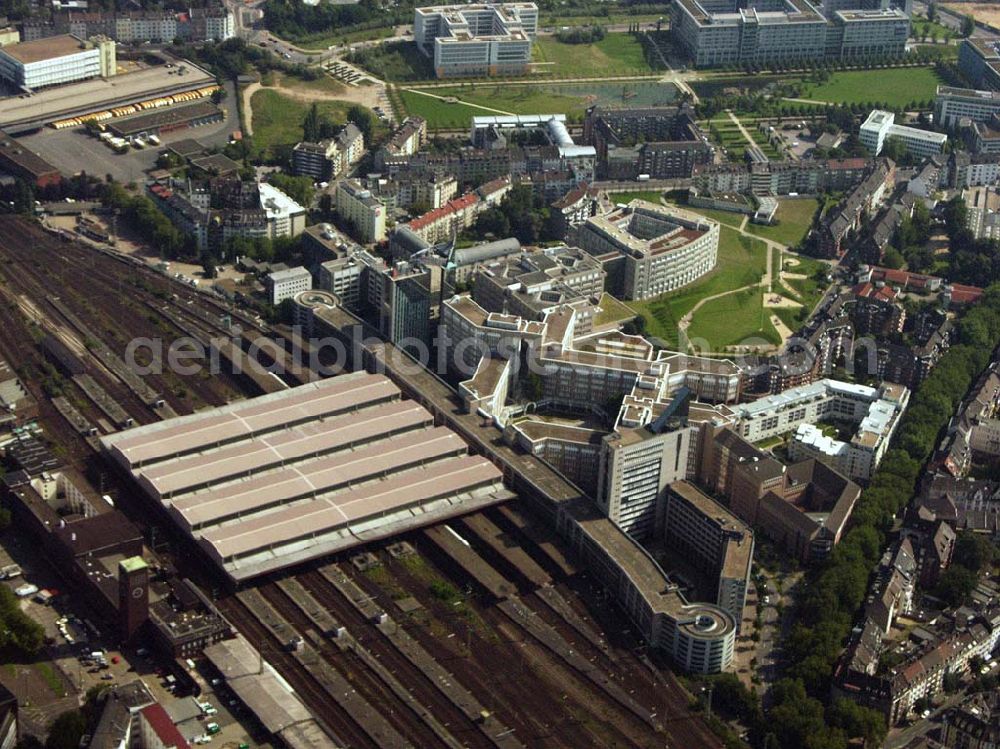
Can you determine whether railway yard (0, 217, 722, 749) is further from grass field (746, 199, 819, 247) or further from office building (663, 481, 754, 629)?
grass field (746, 199, 819, 247)

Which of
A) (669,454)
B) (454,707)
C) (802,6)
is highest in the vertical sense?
(802,6)

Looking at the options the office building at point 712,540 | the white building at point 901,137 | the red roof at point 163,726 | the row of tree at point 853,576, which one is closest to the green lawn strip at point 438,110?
the white building at point 901,137

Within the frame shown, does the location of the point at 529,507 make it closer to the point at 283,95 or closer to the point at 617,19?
the point at 283,95

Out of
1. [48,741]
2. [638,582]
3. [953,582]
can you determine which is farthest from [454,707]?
[953,582]

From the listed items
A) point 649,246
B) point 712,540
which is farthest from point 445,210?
point 712,540

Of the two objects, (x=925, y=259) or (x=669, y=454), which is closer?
(x=669, y=454)

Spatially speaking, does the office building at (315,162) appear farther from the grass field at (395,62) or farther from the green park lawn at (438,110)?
the grass field at (395,62)

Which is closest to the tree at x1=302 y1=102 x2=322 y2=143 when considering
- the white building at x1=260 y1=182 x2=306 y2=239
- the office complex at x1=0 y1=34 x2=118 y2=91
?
the white building at x1=260 y1=182 x2=306 y2=239
